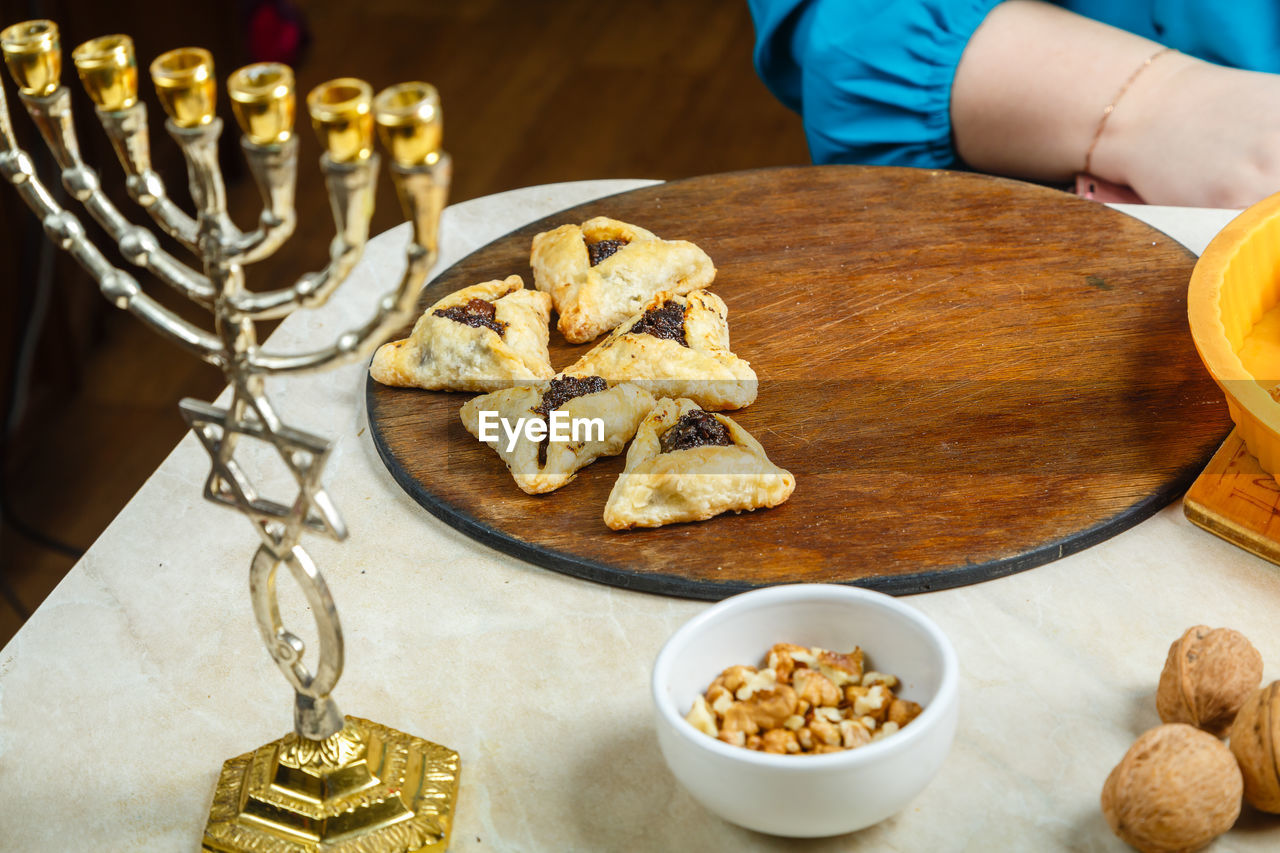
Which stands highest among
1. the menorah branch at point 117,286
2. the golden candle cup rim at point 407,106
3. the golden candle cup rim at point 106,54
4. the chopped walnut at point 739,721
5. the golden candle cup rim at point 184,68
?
the golden candle cup rim at point 407,106

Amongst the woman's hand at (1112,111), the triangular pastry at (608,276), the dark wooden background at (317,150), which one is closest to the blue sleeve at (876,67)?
the woman's hand at (1112,111)

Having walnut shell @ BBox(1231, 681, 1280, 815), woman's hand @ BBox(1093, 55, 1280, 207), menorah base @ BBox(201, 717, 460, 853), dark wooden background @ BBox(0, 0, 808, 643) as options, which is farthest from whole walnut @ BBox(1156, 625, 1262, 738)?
dark wooden background @ BBox(0, 0, 808, 643)

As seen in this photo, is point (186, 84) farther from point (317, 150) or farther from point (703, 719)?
point (317, 150)

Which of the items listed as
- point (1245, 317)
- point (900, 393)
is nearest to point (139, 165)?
point (900, 393)

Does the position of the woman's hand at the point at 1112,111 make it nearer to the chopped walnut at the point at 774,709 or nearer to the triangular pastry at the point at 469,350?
the triangular pastry at the point at 469,350

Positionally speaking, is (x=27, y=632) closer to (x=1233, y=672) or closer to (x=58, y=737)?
(x=58, y=737)
